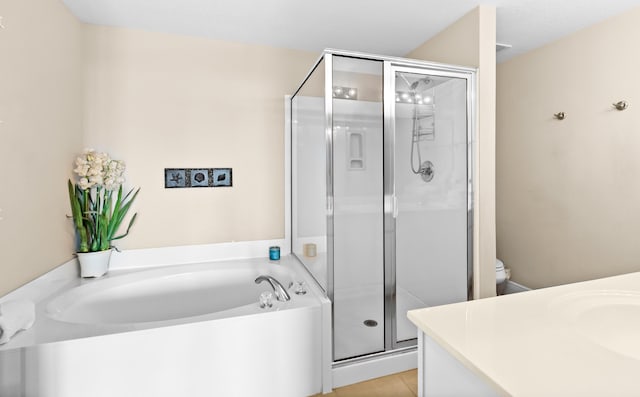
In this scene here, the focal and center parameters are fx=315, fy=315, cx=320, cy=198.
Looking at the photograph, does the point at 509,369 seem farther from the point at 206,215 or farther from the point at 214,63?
the point at 214,63

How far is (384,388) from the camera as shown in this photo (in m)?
1.87

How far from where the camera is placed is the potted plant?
88.2 inches

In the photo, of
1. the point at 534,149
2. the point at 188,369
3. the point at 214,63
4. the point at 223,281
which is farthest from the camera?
the point at 534,149

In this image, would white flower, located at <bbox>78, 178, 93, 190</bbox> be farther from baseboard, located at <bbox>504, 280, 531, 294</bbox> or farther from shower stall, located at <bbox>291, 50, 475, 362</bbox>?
baseboard, located at <bbox>504, 280, 531, 294</bbox>

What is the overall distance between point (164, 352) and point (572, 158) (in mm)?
3228

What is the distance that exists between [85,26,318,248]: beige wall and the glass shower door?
3.96ft

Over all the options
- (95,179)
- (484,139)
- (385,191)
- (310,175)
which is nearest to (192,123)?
(95,179)

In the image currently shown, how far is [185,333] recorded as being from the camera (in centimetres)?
157

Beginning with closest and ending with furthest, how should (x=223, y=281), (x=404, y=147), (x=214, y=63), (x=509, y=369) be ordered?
(x=509, y=369), (x=404, y=147), (x=223, y=281), (x=214, y=63)

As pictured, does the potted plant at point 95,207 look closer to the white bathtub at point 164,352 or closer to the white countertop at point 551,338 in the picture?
the white bathtub at point 164,352

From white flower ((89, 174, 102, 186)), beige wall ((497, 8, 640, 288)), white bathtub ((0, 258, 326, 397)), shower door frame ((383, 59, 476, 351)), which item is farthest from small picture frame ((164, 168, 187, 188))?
beige wall ((497, 8, 640, 288))

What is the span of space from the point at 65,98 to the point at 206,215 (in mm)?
1267

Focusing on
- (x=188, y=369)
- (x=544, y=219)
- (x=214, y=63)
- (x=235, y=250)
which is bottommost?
(x=188, y=369)

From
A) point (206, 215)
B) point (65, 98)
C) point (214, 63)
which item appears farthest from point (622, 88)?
point (65, 98)
